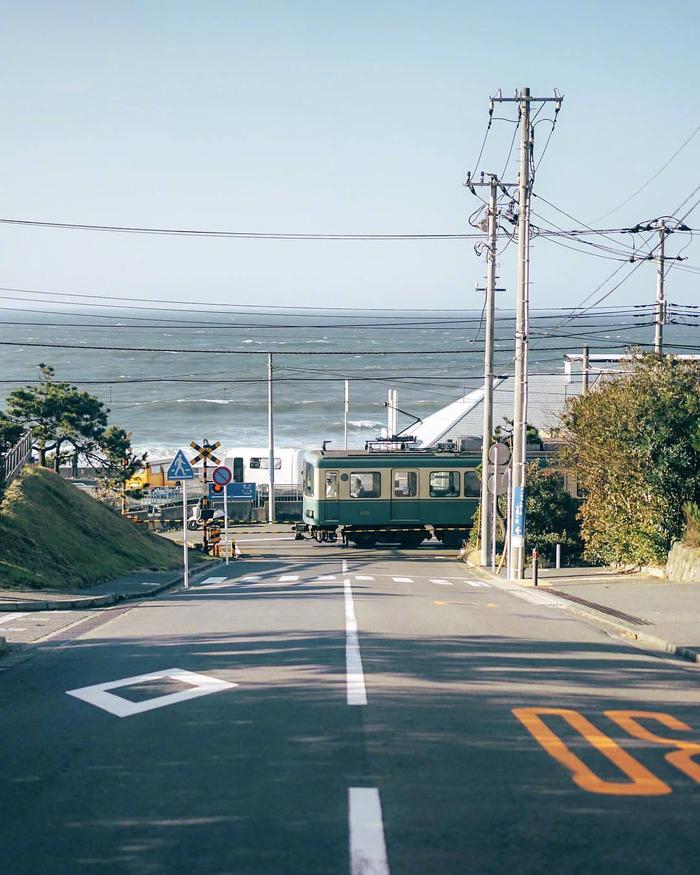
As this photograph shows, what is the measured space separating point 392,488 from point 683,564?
20.3m

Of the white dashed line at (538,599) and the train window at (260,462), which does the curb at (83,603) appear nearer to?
the white dashed line at (538,599)

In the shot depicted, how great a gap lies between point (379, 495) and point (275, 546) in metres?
7.05

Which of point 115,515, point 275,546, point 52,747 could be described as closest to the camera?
point 52,747

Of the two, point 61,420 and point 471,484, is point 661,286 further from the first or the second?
point 61,420

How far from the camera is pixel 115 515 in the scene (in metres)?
35.6

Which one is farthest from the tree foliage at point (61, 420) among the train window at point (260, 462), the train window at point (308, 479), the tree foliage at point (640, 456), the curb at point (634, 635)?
the curb at point (634, 635)

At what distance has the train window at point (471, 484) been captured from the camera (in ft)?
140

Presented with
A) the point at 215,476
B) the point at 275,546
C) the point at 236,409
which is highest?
the point at 236,409

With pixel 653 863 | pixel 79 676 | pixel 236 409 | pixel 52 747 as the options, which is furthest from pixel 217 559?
pixel 236 409

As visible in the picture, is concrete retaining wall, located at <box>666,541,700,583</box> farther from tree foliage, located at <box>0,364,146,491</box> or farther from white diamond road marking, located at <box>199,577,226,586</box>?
tree foliage, located at <box>0,364,146,491</box>

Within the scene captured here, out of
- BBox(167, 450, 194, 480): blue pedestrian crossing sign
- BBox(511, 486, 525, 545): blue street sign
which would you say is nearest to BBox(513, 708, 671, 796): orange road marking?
BBox(167, 450, 194, 480): blue pedestrian crossing sign

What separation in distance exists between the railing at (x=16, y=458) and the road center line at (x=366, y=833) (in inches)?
855

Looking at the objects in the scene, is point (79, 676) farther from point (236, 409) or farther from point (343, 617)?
point (236, 409)

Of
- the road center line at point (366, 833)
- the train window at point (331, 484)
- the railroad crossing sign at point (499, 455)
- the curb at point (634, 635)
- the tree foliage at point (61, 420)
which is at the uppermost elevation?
the tree foliage at point (61, 420)
